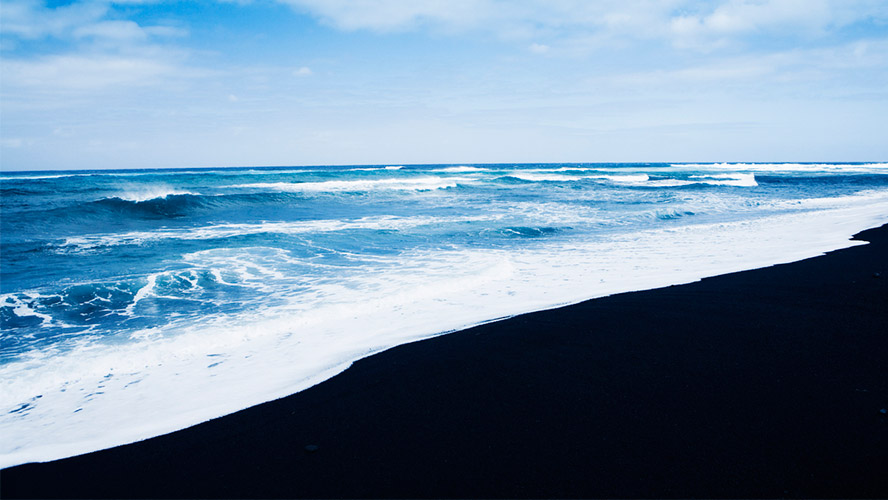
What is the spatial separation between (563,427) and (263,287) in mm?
5349

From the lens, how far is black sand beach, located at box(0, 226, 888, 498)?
232 cm

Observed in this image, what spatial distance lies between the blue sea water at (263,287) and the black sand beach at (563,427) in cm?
54

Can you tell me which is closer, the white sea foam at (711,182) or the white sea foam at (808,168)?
the white sea foam at (711,182)

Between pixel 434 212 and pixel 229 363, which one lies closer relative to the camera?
pixel 229 363

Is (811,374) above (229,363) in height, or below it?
above

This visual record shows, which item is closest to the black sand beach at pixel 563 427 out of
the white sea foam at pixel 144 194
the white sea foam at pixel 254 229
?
the white sea foam at pixel 254 229

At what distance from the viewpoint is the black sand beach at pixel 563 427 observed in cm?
232

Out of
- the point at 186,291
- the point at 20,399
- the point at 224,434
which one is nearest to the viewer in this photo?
the point at 224,434

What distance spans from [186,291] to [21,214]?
47.6 ft

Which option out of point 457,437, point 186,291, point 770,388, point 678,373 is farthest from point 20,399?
point 770,388

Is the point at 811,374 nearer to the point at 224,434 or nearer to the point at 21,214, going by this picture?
the point at 224,434

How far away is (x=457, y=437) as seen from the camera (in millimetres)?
2734

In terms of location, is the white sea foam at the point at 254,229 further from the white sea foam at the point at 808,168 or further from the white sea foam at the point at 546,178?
the white sea foam at the point at 808,168

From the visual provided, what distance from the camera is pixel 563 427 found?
2754 millimetres
